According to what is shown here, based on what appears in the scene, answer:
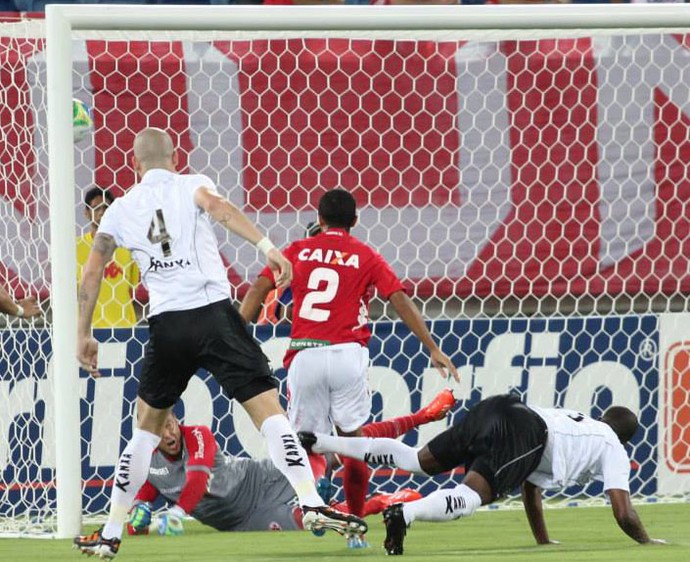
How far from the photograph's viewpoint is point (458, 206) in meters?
9.84

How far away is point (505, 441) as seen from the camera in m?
6.72

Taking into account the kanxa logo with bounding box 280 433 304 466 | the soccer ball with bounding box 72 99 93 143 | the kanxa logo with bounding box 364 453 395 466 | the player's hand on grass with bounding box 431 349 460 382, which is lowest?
the kanxa logo with bounding box 364 453 395 466

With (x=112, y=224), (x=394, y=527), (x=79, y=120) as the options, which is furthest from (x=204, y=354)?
(x=79, y=120)

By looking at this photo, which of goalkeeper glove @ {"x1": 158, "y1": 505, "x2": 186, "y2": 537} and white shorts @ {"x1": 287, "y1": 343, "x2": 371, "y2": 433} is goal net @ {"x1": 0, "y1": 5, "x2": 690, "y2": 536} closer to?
goalkeeper glove @ {"x1": 158, "y1": 505, "x2": 186, "y2": 537}

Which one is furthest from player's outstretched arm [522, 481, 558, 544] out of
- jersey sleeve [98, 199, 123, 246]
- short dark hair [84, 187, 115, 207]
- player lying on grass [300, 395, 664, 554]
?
short dark hair [84, 187, 115, 207]

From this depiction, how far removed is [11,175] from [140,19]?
156cm

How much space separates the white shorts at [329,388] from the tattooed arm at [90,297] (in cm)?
170

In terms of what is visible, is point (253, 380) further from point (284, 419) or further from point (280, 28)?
point (280, 28)

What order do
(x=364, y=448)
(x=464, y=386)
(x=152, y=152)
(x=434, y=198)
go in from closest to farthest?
(x=152, y=152) < (x=364, y=448) < (x=464, y=386) < (x=434, y=198)

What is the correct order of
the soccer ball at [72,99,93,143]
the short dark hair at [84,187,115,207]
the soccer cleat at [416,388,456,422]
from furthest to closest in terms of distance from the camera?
the short dark hair at [84,187,115,207] < the soccer ball at [72,99,93,143] < the soccer cleat at [416,388,456,422]

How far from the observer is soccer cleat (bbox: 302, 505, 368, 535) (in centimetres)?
586

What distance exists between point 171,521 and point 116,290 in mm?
1792

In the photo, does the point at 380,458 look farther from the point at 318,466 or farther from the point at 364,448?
the point at 318,466

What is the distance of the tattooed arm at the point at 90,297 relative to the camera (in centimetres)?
618
